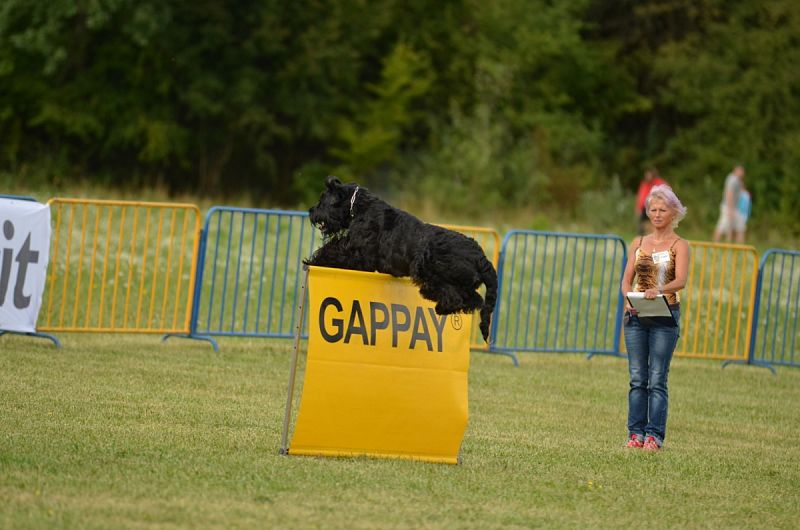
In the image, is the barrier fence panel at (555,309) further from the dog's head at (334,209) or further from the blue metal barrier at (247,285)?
the dog's head at (334,209)

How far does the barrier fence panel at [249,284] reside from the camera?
40.8 ft

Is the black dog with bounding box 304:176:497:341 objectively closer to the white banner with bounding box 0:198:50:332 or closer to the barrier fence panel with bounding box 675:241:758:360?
the white banner with bounding box 0:198:50:332

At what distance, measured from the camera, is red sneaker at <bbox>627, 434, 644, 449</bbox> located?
8625 mm

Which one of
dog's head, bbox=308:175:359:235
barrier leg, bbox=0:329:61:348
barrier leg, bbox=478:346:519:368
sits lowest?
barrier leg, bbox=0:329:61:348

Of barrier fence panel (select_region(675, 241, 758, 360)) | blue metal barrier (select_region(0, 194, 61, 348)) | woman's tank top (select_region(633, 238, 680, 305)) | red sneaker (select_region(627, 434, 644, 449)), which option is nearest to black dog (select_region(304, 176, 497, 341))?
woman's tank top (select_region(633, 238, 680, 305))

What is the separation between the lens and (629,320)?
8.52 meters

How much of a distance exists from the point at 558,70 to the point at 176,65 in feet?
38.4

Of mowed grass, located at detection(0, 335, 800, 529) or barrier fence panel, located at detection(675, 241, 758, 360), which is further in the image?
barrier fence panel, located at detection(675, 241, 758, 360)

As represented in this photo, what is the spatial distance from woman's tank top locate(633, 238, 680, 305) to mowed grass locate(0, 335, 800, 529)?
1.12 meters

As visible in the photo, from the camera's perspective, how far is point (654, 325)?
27.6 ft

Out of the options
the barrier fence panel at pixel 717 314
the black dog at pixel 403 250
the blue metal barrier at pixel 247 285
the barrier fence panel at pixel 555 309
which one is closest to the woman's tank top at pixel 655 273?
the black dog at pixel 403 250

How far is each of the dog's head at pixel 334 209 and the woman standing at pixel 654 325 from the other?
87.3 inches

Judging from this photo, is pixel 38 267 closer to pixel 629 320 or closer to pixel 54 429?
pixel 54 429

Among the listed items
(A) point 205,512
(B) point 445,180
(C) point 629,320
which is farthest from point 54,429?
(B) point 445,180
